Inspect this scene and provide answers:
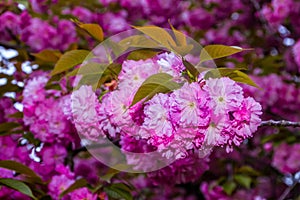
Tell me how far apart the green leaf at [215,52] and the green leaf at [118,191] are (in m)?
0.70

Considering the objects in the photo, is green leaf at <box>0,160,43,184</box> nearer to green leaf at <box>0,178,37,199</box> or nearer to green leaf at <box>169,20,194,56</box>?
green leaf at <box>0,178,37,199</box>

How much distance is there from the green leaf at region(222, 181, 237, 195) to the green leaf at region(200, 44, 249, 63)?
1.70m

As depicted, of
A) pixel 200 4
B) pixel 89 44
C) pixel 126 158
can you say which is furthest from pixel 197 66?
pixel 200 4

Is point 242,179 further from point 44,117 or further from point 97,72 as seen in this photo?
point 97,72

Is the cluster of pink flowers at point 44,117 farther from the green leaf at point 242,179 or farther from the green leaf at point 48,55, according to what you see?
the green leaf at point 242,179

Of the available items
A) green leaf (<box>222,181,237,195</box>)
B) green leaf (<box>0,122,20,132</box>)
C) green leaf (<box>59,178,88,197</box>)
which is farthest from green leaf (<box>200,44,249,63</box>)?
green leaf (<box>222,181,237,195</box>)

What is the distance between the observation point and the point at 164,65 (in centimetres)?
146

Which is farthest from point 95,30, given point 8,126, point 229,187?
point 229,187

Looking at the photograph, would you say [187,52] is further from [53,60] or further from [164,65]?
[53,60]

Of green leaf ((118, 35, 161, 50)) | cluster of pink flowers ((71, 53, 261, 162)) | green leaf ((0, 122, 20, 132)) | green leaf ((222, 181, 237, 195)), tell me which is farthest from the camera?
green leaf ((222, 181, 237, 195))

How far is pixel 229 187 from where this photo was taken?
3047 mm

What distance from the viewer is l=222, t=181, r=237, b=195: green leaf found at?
3.03m

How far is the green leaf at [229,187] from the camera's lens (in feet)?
→ 9.93

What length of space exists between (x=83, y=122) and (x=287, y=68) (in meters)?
2.16
